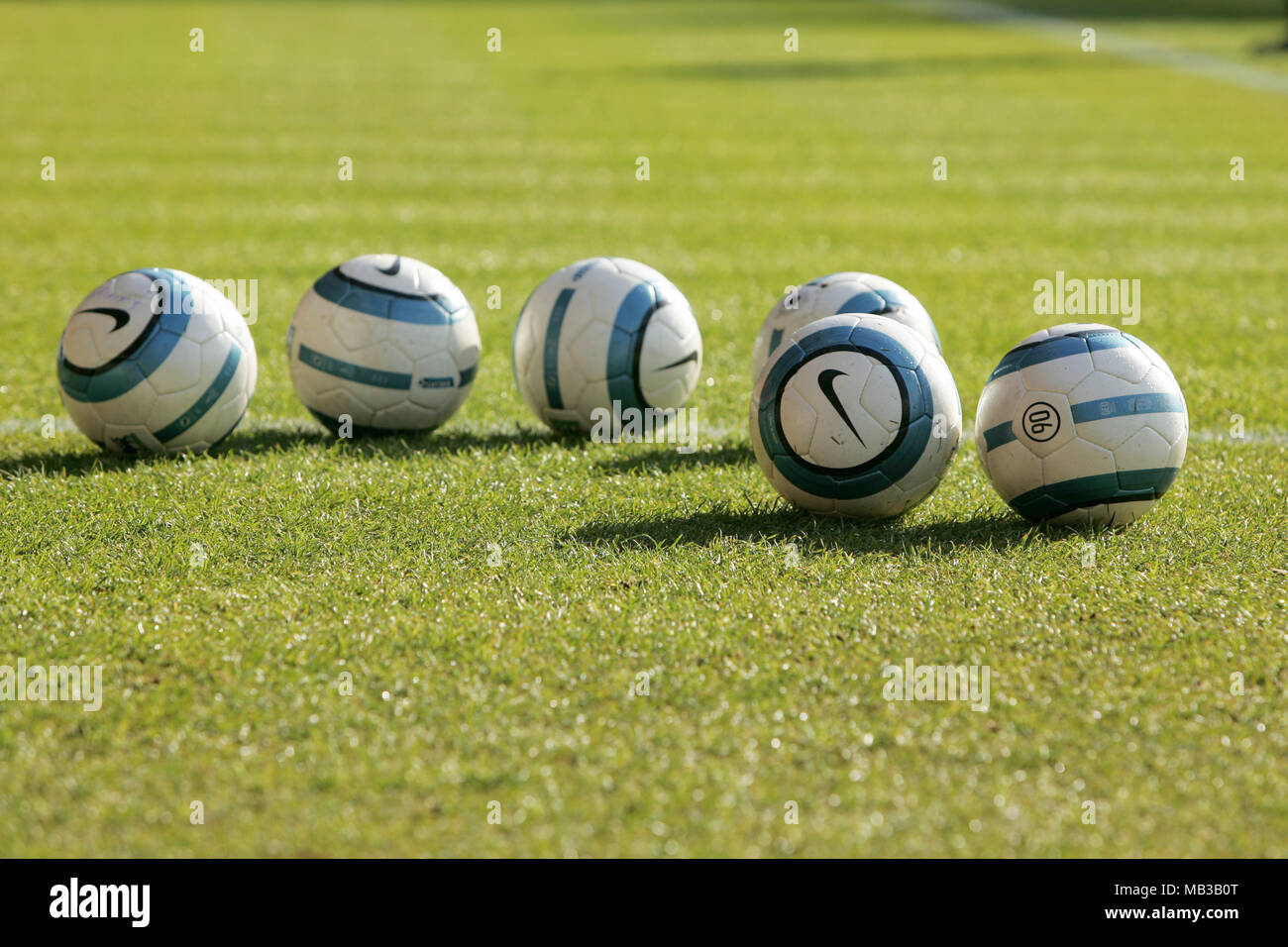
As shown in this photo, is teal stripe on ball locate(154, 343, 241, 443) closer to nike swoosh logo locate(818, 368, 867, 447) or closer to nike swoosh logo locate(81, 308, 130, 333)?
nike swoosh logo locate(81, 308, 130, 333)

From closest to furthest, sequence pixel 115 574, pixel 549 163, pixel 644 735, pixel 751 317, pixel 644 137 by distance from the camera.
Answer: pixel 644 735 → pixel 115 574 → pixel 751 317 → pixel 549 163 → pixel 644 137

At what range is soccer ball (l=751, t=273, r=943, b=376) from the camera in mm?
6988

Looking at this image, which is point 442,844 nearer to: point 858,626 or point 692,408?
point 858,626

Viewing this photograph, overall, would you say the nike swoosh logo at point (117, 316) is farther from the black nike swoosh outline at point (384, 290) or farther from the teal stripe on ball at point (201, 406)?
the black nike swoosh outline at point (384, 290)

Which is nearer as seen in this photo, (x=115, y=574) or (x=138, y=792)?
(x=138, y=792)

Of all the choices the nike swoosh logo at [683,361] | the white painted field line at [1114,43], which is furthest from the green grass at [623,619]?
the white painted field line at [1114,43]

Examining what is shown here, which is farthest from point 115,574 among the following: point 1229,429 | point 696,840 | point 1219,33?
point 1219,33

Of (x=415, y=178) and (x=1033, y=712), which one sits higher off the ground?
(x=415, y=178)

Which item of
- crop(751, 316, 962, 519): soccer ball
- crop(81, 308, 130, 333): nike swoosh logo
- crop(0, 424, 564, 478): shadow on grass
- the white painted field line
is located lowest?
crop(0, 424, 564, 478): shadow on grass

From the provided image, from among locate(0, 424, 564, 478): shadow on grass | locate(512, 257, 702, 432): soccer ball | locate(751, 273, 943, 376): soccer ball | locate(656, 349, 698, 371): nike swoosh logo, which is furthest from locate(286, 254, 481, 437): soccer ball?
locate(751, 273, 943, 376): soccer ball

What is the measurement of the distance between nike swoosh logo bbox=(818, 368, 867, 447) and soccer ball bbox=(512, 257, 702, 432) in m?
1.53

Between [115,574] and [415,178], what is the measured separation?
12.0m

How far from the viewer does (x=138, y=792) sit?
12.8 ft

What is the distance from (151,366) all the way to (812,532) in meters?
3.18
